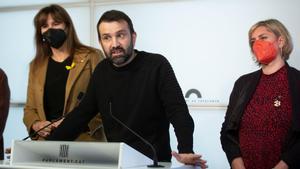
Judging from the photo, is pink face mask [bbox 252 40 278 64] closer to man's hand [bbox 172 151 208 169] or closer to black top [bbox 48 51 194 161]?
black top [bbox 48 51 194 161]

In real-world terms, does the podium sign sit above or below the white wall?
below

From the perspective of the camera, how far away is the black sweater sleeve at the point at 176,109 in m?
2.17

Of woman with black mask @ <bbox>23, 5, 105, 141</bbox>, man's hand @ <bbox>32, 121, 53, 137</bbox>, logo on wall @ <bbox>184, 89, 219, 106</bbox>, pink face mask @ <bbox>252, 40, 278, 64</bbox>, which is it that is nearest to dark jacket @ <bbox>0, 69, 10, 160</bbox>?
woman with black mask @ <bbox>23, 5, 105, 141</bbox>

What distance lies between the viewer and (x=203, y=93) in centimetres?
381

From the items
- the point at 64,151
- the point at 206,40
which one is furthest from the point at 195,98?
the point at 64,151

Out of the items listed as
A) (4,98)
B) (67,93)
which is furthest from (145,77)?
(4,98)

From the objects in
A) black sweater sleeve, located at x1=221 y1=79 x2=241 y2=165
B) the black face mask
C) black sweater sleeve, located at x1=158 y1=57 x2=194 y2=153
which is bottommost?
black sweater sleeve, located at x1=221 y1=79 x2=241 y2=165

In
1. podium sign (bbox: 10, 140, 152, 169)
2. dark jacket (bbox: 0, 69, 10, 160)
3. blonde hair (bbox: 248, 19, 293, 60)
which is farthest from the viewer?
dark jacket (bbox: 0, 69, 10, 160)

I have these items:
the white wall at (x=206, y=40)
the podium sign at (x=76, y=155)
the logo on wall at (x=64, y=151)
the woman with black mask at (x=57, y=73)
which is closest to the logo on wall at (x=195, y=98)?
the white wall at (x=206, y=40)

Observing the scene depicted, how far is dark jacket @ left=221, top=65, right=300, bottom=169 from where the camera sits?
2492 mm

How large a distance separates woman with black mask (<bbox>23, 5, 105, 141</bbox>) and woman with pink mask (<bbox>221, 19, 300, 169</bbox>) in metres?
0.78

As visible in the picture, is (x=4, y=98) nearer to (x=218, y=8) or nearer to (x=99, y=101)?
(x=99, y=101)

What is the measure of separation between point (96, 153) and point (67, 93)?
1193 millimetres

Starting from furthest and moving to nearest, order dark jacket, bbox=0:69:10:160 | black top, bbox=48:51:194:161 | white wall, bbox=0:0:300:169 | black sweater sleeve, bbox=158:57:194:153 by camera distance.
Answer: white wall, bbox=0:0:300:169, dark jacket, bbox=0:69:10:160, black top, bbox=48:51:194:161, black sweater sleeve, bbox=158:57:194:153
